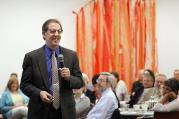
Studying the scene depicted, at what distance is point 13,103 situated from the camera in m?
7.09

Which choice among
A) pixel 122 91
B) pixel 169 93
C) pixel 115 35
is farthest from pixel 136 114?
pixel 115 35

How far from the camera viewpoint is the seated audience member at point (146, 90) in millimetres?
6086

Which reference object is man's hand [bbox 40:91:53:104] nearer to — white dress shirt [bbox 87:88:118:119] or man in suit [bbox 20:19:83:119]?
man in suit [bbox 20:19:83:119]

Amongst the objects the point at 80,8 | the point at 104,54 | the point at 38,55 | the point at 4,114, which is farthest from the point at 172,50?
the point at 38,55

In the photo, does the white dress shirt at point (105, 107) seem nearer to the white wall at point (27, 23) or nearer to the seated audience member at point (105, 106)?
the seated audience member at point (105, 106)

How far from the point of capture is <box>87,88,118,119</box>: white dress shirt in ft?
14.7

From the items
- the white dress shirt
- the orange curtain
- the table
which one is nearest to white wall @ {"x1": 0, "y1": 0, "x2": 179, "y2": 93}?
the orange curtain

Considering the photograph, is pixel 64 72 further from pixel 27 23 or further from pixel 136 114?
pixel 27 23

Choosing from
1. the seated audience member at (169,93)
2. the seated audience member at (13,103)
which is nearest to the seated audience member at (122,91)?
the seated audience member at (13,103)

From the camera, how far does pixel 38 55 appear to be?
8.57 feet

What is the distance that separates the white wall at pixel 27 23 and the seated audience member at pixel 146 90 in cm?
281

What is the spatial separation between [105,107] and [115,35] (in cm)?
438

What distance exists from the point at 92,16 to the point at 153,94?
10.3 feet

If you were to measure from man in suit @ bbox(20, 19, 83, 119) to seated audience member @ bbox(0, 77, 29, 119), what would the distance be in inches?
161
